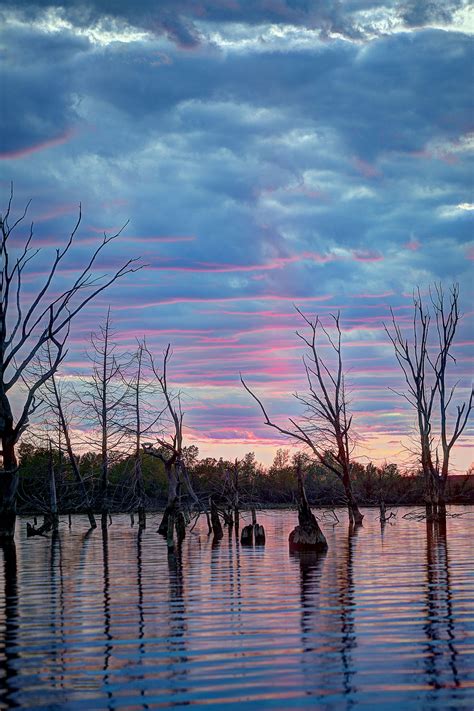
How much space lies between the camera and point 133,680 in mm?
9992

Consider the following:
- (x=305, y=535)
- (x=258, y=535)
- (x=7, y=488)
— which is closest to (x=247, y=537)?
(x=258, y=535)

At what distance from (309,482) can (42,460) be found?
35.9 m

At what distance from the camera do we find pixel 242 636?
41.6ft

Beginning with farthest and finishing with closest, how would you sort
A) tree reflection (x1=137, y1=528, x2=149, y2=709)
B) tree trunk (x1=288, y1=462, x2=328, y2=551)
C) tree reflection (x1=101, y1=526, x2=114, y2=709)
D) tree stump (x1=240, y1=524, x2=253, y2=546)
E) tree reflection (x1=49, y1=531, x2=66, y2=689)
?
1. tree stump (x1=240, y1=524, x2=253, y2=546)
2. tree trunk (x1=288, y1=462, x2=328, y2=551)
3. tree reflection (x1=49, y1=531, x2=66, y2=689)
4. tree reflection (x1=137, y1=528, x2=149, y2=709)
5. tree reflection (x1=101, y1=526, x2=114, y2=709)

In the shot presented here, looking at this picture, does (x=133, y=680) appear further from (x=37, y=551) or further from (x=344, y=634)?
(x=37, y=551)

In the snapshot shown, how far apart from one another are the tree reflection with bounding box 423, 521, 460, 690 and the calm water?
0.02m

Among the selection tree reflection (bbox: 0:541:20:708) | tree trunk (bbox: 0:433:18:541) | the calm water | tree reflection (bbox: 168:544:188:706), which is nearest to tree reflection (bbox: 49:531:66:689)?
the calm water

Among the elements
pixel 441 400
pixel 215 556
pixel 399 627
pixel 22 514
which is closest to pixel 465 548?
pixel 215 556

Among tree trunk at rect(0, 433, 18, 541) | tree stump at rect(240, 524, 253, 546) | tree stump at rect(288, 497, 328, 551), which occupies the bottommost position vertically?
tree stump at rect(240, 524, 253, 546)

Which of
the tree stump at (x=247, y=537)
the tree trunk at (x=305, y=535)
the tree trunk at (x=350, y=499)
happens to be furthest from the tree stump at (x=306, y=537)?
the tree trunk at (x=350, y=499)

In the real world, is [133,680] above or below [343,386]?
below

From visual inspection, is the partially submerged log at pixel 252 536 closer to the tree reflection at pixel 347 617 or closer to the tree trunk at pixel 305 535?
the tree trunk at pixel 305 535

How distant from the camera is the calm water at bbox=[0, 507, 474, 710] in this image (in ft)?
30.5

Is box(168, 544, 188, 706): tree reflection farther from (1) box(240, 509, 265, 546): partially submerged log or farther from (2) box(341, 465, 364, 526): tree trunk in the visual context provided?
(2) box(341, 465, 364, 526): tree trunk
